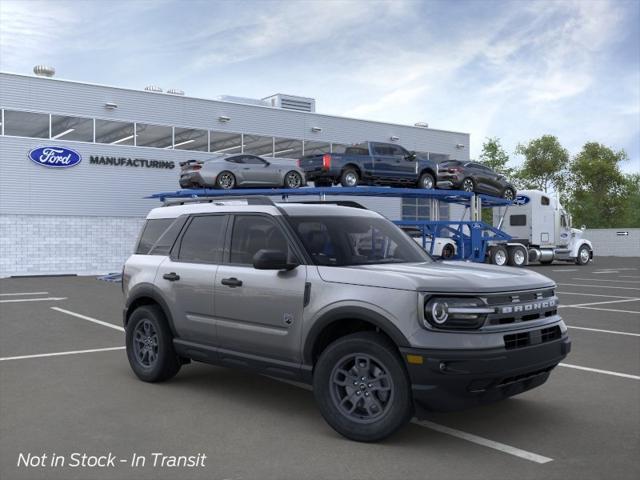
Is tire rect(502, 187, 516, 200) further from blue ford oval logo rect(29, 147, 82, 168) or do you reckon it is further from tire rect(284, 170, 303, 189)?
blue ford oval logo rect(29, 147, 82, 168)

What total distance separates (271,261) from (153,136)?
26812 mm

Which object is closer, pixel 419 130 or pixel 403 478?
pixel 403 478

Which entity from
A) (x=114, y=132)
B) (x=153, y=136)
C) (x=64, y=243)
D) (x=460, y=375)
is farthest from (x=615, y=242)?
(x=460, y=375)

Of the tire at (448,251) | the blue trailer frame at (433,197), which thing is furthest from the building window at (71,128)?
the tire at (448,251)

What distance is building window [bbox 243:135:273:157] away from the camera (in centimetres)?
3344

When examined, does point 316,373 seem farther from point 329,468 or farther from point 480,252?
point 480,252

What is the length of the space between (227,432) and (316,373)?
2.71 ft

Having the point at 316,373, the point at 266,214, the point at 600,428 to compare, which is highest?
the point at 266,214

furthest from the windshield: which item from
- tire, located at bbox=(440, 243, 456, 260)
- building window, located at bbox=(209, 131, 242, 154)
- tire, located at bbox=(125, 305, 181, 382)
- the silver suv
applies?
building window, located at bbox=(209, 131, 242, 154)

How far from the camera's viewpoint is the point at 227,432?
520 cm

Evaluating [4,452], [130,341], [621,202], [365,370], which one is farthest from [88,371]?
[621,202]

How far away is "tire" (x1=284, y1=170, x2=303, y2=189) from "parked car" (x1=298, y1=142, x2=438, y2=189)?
821 millimetres

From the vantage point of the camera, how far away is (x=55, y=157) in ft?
91.9

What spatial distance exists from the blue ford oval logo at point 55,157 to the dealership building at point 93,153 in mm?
44
